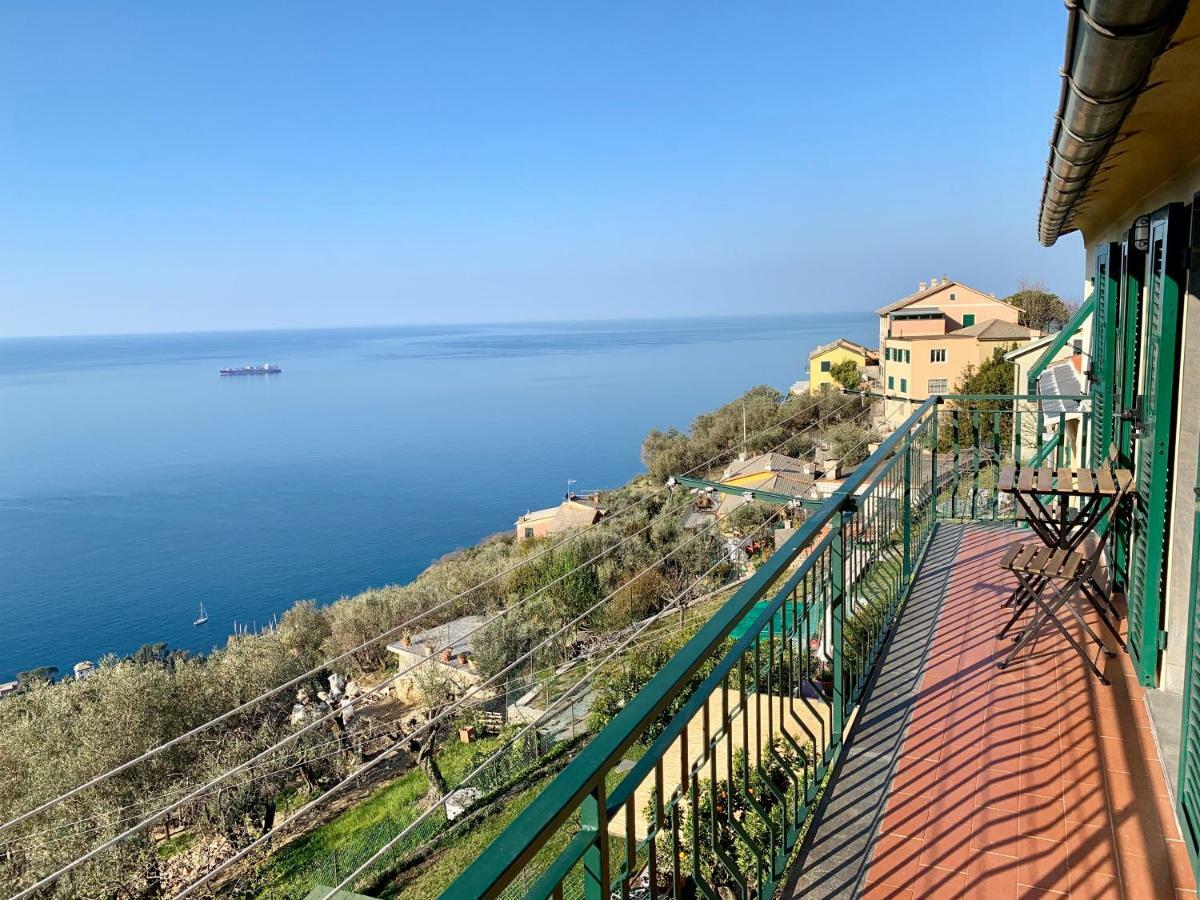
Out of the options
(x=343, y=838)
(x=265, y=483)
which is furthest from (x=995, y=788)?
(x=265, y=483)

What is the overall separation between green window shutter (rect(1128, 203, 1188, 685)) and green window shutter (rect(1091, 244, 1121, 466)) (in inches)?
53.2

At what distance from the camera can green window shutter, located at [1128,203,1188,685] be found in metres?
3.39

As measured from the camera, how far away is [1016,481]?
180 inches

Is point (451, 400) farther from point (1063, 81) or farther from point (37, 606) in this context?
point (1063, 81)

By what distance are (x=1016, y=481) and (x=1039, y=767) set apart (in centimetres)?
189

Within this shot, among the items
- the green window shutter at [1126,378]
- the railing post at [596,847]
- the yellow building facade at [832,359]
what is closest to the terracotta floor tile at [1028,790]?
the green window shutter at [1126,378]

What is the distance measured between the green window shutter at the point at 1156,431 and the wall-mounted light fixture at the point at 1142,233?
0.39 ft

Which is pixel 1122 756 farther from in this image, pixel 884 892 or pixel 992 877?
pixel 884 892

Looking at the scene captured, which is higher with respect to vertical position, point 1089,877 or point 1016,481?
point 1016,481

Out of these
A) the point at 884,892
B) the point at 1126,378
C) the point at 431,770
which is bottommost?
the point at 431,770

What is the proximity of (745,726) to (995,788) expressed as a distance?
1500 millimetres

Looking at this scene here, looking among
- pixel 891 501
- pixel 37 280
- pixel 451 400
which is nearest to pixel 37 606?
pixel 891 501

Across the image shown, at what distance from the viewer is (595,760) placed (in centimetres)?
122

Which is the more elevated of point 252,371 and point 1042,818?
point 252,371
